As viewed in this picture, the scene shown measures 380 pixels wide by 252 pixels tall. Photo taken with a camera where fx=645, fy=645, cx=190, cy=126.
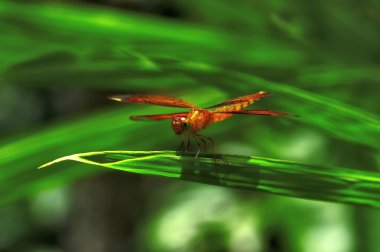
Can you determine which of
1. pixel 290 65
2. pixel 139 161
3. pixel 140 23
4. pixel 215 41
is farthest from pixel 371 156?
pixel 139 161

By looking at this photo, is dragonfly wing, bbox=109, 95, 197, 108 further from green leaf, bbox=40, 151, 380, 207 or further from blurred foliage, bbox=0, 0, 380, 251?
green leaf, bbox=40, 151, 380, 207

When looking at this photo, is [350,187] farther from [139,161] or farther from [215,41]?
[215,41]

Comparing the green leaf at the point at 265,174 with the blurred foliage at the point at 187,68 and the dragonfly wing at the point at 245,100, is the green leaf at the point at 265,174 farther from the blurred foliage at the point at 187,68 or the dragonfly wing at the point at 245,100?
the dragonfly wing at the point at 245,100

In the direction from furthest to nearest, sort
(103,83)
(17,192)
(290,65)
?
(290,65) → (103,83) → (17,192)

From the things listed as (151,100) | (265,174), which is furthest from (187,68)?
(265,174)

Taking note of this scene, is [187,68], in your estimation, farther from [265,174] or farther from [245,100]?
[265,174]

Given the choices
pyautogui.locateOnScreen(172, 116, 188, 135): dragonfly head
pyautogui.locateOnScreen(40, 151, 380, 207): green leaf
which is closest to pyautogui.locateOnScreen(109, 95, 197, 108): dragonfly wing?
pyautogui.locateOnScreen(172, 116, 188, 135): dragonfly head
